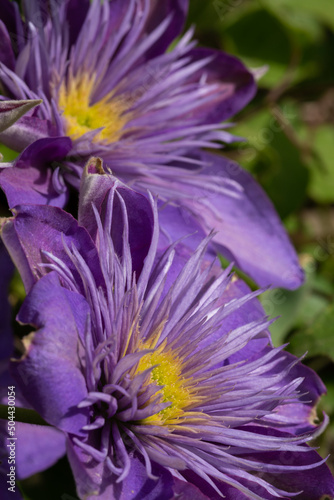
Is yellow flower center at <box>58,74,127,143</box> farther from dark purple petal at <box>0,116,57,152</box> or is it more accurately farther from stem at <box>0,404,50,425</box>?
stem at <box>0,404,50,425</box>

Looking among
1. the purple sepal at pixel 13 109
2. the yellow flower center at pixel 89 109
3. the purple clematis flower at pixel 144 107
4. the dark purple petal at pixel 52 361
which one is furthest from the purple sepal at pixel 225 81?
the dark purple petal at pixel 52 361

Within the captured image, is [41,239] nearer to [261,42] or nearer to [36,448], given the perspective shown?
[36,448]

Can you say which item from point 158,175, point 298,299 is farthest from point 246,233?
point 298,299

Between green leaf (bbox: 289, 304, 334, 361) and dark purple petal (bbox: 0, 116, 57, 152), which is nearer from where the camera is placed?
dark purple petal (bbox: 0, 116, 57, 152)

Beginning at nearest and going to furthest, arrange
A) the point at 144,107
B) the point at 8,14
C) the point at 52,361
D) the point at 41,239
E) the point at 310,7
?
1. the point at 52,361
2. the point at 41,239
3. the point at 8,14
4. the point at 144,107
5. the point at 310,7

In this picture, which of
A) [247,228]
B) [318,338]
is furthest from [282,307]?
[247,228]

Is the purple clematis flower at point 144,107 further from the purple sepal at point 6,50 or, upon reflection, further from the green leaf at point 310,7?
the green leaf at point 310,7

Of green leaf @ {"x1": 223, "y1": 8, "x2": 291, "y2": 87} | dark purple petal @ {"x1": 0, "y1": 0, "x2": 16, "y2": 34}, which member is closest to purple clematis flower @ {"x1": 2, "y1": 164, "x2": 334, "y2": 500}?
dark purple petal @ {"x1": 0, "y1": 0, "x2": 16, "y2": 34}
